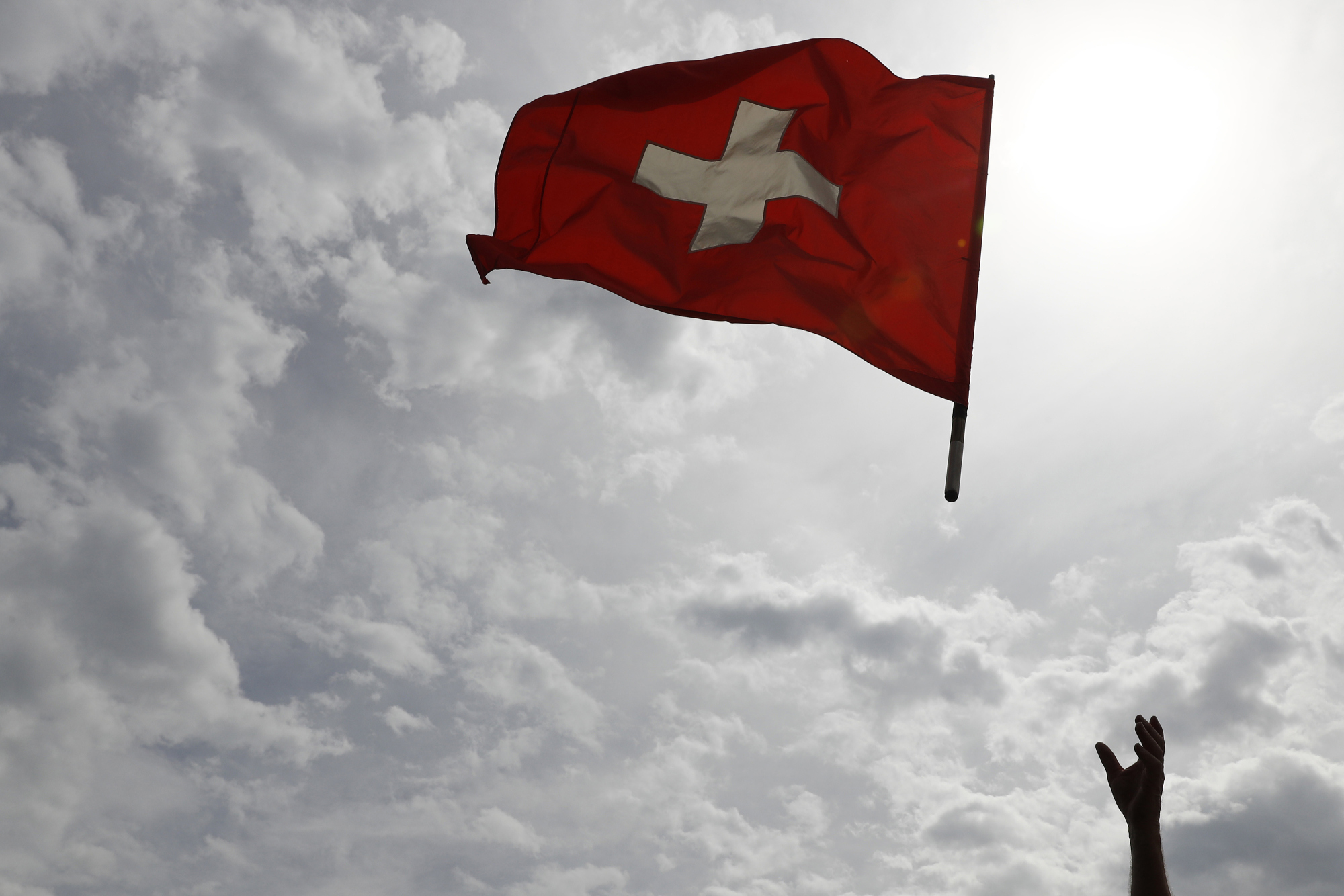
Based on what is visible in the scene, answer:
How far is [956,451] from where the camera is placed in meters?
9.53

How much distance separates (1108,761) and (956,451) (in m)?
4.10

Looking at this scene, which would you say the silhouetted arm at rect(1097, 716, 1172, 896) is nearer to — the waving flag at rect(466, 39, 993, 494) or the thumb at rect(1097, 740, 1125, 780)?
the thumb at rect(1097, 740, 1125, 780)

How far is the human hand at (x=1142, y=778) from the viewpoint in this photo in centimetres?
538

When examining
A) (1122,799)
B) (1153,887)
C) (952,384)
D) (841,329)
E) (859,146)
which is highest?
(859,146)

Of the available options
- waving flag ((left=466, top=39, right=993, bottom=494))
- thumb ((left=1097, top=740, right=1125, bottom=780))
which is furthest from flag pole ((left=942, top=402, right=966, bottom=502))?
thumb ((left=1097, top=740, right=1125, bottom=780))

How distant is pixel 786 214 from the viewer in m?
11.8

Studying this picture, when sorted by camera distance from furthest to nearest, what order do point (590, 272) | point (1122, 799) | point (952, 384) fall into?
point (590, 272)
point (952, 384)
point (1122, 799)

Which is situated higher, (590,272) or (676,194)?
(676,194)

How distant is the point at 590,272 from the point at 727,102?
3.23m

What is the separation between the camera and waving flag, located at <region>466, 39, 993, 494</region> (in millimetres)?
11086

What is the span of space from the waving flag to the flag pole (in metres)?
1.01

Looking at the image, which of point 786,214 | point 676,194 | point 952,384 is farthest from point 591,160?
point 952,384

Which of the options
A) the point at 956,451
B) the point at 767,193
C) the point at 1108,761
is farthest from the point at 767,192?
the point at 1108,761

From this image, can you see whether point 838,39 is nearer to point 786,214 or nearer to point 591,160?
point 786,214
